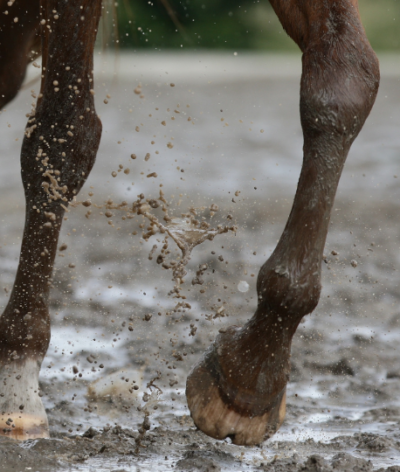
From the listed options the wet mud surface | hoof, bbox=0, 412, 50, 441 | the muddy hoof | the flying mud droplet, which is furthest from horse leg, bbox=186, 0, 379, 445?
the flying mud droplet

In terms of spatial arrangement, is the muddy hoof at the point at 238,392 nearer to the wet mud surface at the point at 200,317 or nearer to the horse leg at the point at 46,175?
the wet mud surface at the point at 200,317

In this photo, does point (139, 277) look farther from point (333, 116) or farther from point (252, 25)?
point (252, 25)

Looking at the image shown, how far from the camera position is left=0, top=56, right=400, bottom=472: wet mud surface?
2.31m

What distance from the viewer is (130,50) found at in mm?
13203

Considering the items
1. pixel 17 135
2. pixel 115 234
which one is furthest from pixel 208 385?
pixel 17 135

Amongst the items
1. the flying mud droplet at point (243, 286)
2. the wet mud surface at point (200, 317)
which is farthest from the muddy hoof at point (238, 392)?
the flying mud droplet at point (243, 286)

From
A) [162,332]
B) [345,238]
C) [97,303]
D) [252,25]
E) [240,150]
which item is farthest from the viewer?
[252,25]

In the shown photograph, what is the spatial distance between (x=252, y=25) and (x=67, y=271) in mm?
11676

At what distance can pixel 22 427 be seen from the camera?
2.40m

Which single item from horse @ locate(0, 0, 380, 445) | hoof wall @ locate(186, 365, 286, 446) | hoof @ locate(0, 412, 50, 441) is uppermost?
horse @ locate(0, 0, 380, 445)

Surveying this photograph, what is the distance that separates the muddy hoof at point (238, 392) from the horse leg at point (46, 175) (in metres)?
0.66

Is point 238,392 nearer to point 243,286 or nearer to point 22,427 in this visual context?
point 22,427

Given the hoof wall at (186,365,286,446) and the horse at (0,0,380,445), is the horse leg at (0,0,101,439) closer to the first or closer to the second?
the horse at (0,0,380,445)

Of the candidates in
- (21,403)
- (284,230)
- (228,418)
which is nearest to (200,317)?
(21,403)
